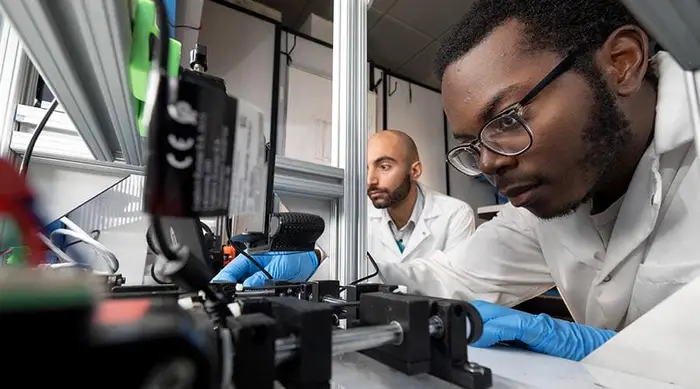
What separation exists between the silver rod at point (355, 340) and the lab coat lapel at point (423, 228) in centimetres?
179

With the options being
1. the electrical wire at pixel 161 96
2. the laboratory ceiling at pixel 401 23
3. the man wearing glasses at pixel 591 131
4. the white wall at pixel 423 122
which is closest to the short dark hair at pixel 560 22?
the man wearing glasses at pixel 591 131

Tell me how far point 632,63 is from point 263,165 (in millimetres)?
881

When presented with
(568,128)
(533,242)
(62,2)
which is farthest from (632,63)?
(62,2)

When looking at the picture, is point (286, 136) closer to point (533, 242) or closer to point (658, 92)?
point (533, 242)

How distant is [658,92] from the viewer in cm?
78

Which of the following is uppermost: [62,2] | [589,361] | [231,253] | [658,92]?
[658,92]

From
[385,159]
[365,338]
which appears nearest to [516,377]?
[365,338]

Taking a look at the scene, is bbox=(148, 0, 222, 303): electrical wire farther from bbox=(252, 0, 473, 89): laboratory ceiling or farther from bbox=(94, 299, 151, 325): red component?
bbox=(252, 0, 473, 89): laboratory ceiling

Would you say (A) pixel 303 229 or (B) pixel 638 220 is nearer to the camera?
(A) pixel 303 229

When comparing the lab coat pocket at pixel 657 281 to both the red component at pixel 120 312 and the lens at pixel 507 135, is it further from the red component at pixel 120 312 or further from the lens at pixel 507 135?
the red component at pixel 120 312

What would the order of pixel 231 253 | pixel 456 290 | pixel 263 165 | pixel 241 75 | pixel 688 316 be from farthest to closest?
pixel 241 75 < pixel 231 253 < pixel 456 290 < pixel 688 316 < pixel 263 165

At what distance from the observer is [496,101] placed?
727mm

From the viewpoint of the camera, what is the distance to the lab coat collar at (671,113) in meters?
0.70

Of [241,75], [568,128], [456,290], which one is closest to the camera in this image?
[568,128]
